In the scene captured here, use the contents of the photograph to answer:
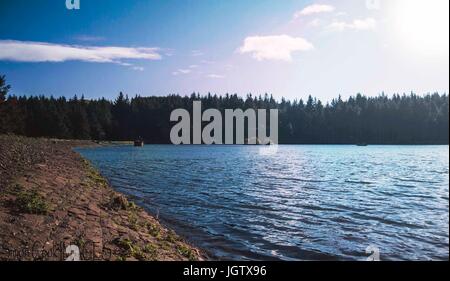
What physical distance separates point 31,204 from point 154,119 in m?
153

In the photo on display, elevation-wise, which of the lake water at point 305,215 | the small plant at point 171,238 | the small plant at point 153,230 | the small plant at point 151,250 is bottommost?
the lake water at point 305,215

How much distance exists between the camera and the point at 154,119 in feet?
542

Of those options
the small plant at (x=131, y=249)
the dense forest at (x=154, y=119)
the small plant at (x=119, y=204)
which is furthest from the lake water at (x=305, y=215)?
the dense forest at (x=154, y=119)

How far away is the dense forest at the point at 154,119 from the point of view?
55178mm

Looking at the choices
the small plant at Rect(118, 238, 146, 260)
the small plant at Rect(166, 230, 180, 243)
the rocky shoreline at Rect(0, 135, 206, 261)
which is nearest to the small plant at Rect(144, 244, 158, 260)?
the rocky shoreline at Rect(0, 135, 206, 261)

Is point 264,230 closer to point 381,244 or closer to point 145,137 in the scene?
point 381,244

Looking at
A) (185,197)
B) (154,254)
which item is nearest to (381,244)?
(154,254)

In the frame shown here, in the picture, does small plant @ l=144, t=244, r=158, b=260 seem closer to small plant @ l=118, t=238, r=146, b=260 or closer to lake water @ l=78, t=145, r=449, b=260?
small plant @ l=118, t=238, r=146, b=260

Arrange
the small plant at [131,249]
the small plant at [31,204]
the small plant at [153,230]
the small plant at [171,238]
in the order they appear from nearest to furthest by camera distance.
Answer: the small plant at [131,249] < the small plant at [31,204] < the small plant at [171,238] < the small plant at [153,230]

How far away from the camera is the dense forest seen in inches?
2172

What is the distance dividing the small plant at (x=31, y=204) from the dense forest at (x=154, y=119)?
2582 centimetres

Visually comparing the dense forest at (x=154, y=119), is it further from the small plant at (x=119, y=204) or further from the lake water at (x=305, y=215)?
the small plant at (x=119, y=204)
